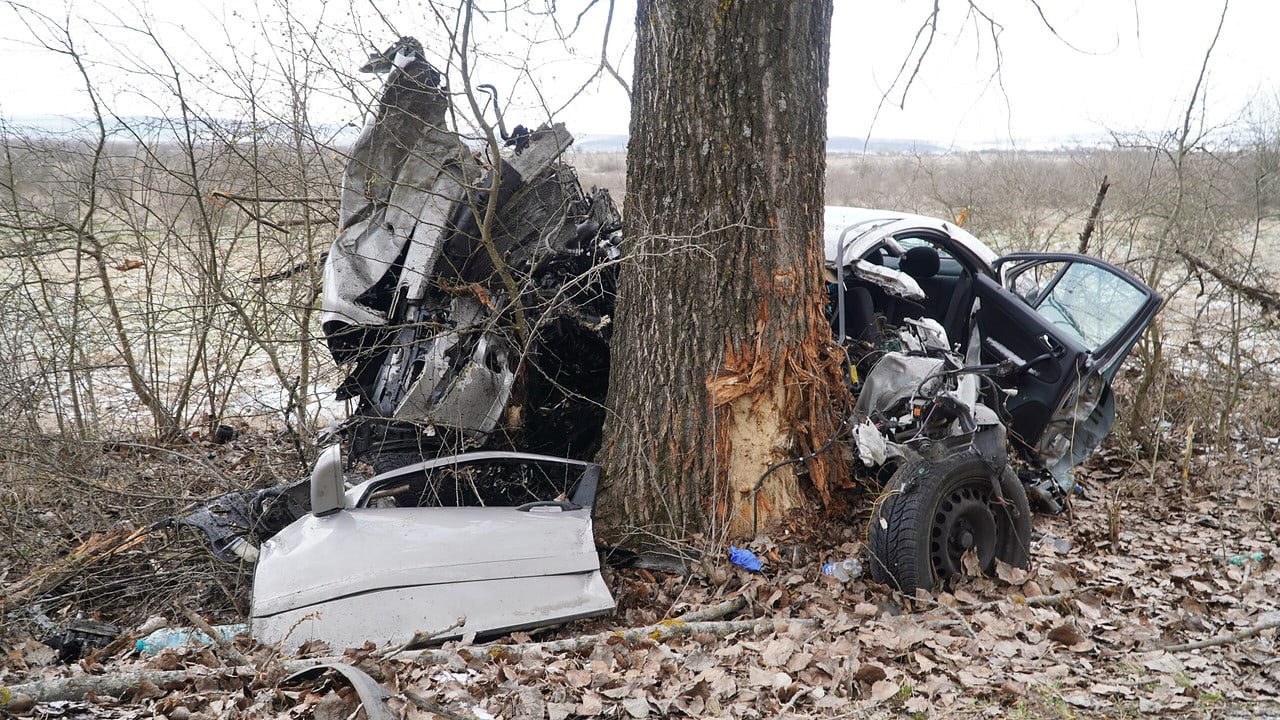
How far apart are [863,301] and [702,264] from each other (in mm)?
1489

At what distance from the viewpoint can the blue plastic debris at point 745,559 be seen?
474 centimetres

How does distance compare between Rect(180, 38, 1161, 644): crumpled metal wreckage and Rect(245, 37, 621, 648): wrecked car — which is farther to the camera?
Rect(245, 37, 621, 648): wrecked car

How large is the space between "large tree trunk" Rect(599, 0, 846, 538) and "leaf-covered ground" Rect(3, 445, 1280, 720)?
45 centimetres

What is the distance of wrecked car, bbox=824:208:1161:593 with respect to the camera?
461 cm

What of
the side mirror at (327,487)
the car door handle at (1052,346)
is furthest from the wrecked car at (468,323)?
the car door handle at (1052,346)

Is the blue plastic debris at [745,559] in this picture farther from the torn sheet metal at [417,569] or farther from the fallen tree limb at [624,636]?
the torn sheet metal at [417,569]

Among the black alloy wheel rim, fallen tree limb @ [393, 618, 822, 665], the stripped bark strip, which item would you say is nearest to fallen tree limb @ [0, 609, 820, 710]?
fallen tree limb @ [393, 618, 822, 665]

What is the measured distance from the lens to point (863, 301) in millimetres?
5758

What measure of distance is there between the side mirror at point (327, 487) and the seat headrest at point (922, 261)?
422cm

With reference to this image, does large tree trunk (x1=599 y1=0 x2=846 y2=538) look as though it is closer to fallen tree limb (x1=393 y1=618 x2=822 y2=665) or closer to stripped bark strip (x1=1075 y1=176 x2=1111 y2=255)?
fallen tree limb (x1=393 y1=618 x2=822 y2=665)

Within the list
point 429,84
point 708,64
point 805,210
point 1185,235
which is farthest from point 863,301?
point 1185,235

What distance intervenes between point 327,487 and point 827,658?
2409mm

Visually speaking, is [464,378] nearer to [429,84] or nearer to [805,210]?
[429,84]

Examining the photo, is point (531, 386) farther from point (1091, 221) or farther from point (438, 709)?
point (1091, 221)
